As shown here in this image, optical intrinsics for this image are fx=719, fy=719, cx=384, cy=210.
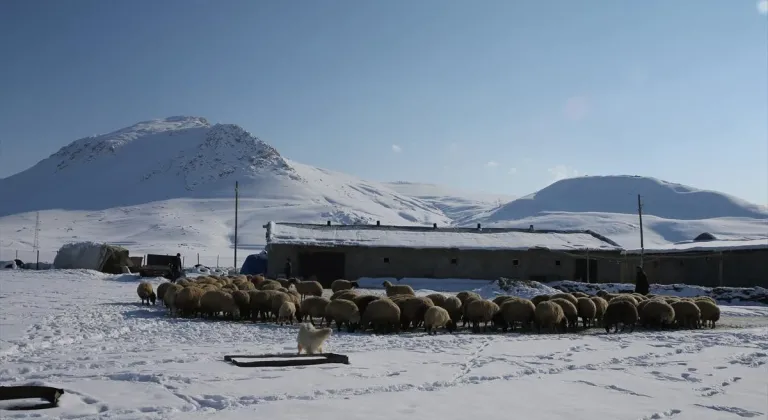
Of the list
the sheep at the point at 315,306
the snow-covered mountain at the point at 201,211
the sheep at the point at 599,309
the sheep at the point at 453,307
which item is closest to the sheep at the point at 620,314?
the sheep at the point at 599,309

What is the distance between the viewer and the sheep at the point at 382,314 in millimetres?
16594

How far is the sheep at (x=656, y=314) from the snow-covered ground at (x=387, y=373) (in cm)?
132

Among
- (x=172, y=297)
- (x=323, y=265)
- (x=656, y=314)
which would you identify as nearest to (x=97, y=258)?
(x=323, y=265)

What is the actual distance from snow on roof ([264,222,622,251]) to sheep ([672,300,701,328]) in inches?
704

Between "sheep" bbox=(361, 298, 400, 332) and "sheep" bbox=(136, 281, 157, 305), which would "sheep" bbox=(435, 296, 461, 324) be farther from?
"sheep" bbox=(136, 281, 157, 305)

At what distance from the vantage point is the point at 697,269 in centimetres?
3728

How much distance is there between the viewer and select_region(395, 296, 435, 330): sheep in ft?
56.5

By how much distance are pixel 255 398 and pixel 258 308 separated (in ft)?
35.2

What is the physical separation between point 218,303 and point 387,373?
978 cm

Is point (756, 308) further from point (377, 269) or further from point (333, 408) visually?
point (333, 408)

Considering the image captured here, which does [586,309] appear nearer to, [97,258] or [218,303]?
[218,303]

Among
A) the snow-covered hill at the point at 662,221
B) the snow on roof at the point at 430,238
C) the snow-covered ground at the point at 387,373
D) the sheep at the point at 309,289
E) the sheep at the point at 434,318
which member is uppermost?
the snow-covered hill at the point at 662,221

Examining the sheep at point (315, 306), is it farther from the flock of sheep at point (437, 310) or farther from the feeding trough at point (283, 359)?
the feeding trough at point (283, 359)

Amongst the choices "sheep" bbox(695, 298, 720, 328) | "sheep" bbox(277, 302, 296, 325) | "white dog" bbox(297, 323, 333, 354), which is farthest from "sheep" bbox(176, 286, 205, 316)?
"sheep" bbox(695, 298, 720, 328)
